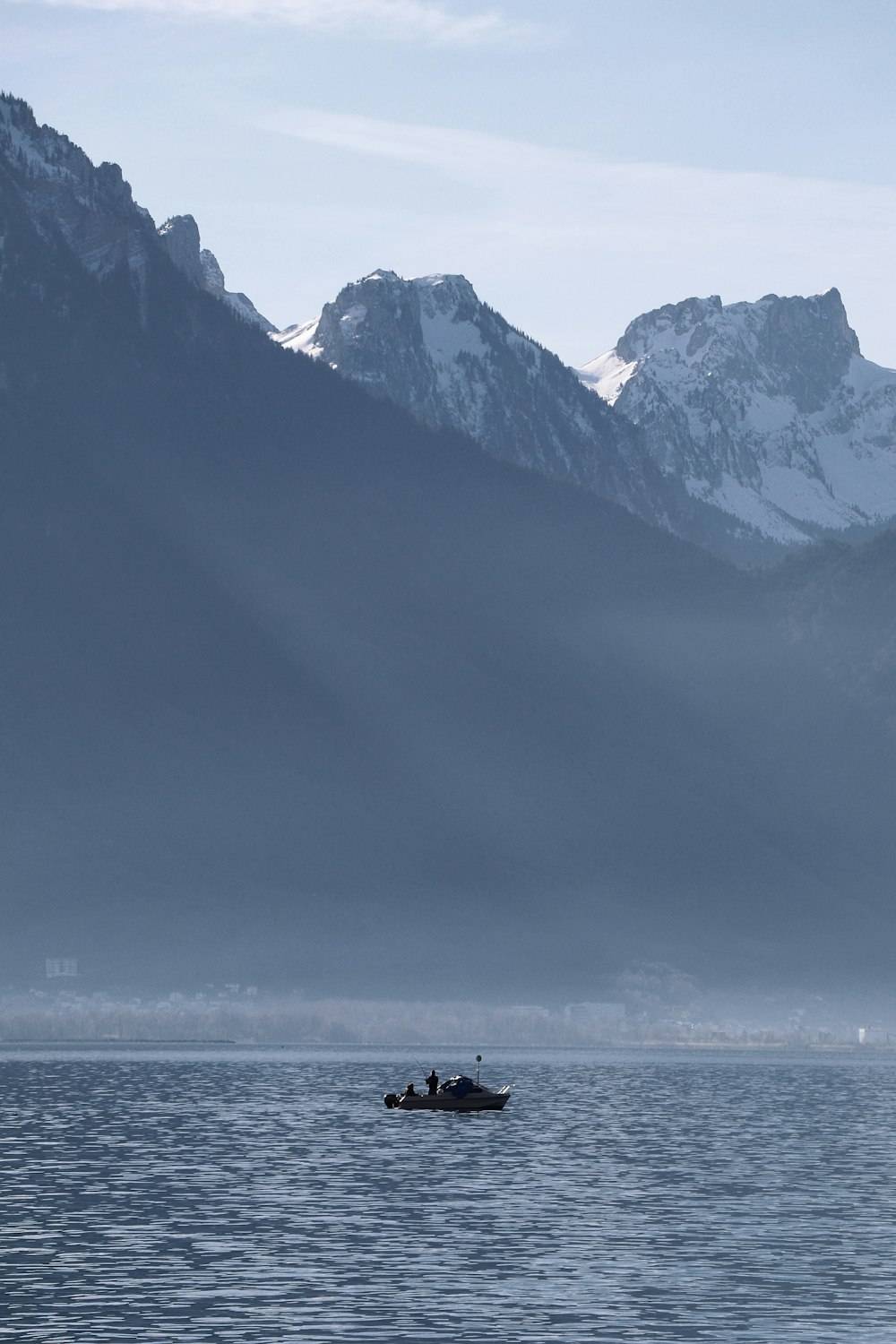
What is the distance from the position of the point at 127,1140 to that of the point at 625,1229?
71.5 metres

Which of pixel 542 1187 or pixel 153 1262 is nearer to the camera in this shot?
pixel 153 1262

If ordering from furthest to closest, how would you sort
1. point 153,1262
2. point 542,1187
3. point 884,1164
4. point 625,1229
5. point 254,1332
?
point 884,1164 < point 542,1187 < point 625,1229 < point 153,1262 < point 254,1332

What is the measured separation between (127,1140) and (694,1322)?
100322 mm

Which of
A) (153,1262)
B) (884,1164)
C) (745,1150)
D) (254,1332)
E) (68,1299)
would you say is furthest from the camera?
(745,1150)

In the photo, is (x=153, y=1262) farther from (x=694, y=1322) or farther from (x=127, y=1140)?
(x=127, y=1140)

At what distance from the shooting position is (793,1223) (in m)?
129

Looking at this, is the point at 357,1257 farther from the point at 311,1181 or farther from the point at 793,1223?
the point at 311,1181

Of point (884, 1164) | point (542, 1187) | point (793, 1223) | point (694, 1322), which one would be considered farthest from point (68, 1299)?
point (884, 1164)

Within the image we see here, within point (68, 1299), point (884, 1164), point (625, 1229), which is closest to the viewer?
point (68, 1299)

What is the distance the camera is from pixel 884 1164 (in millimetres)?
172125

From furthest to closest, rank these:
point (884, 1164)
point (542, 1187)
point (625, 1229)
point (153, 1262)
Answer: point (884, 1164) → point (542, 1187) → point (625, 1229) → point (153, 1262)

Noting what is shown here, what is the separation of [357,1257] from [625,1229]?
18.6 m

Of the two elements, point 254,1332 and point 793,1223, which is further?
point 793,1223

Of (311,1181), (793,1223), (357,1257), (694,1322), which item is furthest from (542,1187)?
(694,1322)
